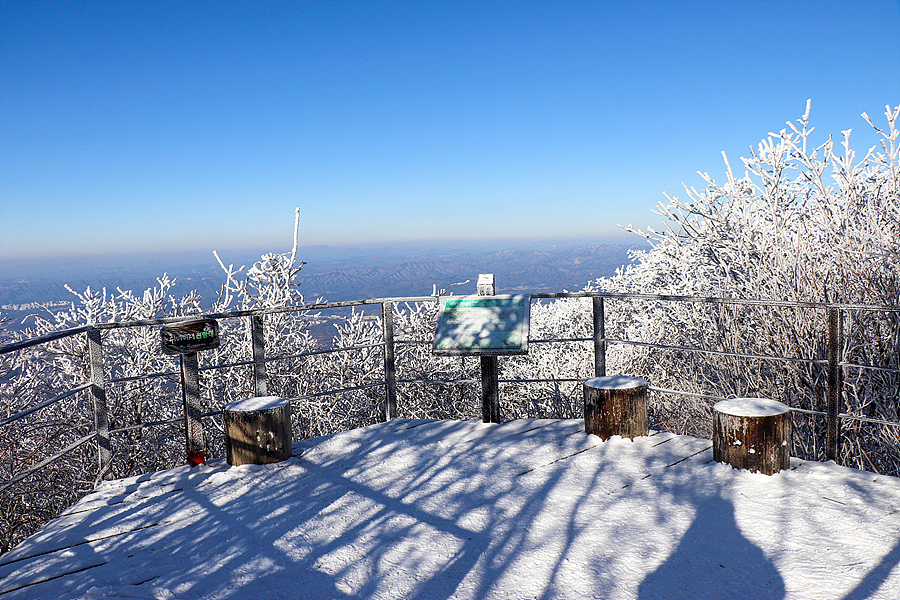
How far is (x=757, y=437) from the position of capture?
3.87 metres

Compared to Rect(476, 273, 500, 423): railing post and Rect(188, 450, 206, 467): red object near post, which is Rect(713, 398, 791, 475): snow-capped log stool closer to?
Rect(476, 273, 500, 423): railing post

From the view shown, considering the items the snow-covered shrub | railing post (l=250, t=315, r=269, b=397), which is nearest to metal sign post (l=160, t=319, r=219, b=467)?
railing post (l=250, t=315, r=269, b=397)

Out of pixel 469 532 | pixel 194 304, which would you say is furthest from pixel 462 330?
pixel 194 304

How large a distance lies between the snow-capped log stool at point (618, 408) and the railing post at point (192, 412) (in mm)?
3283

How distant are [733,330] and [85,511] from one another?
8.06m

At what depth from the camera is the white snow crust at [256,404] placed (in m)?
4.46

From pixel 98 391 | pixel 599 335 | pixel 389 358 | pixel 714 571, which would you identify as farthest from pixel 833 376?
pixel 98 391

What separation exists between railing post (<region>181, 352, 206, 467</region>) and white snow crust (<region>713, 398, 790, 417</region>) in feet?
→ 13.3

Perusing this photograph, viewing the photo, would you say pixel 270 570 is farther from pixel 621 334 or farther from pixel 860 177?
pixel 621 334

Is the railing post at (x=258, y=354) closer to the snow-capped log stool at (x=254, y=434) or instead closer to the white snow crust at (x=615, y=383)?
the snow-capped log stool at (x=254, y=434)

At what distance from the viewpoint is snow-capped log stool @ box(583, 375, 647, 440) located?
4.73 meters

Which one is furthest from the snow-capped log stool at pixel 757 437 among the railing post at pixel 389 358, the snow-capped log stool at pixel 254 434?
the snow-capped log stool at pixel 254 434

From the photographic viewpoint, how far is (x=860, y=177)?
7164mm

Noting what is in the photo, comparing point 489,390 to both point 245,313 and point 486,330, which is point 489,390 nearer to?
point 486,330
